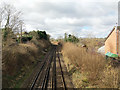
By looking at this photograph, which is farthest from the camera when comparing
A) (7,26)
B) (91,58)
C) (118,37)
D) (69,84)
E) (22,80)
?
(118,37)

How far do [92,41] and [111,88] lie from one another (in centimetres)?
1919

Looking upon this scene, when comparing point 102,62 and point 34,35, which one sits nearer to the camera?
point 102,62

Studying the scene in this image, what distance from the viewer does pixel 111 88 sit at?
550 cm

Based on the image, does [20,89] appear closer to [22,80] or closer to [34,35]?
[22,80]

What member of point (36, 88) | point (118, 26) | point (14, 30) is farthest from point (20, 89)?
point (118, 26)

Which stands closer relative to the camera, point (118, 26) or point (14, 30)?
point (14, 30)

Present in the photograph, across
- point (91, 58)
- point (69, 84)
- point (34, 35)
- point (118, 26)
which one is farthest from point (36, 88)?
point (34, 35)

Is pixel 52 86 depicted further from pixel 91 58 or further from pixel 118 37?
pixel 118 37

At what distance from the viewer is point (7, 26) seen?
1247cm

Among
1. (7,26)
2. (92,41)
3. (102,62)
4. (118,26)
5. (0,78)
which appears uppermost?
(118,26)

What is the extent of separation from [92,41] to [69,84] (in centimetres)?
1702

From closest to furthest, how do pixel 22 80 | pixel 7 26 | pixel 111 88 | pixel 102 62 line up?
pixel 111 88 → pixel 102 62 → pixel 22 80 → pixel 7 26

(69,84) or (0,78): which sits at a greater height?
(0,78)

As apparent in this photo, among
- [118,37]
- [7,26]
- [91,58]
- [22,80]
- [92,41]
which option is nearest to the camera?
[91,58]
